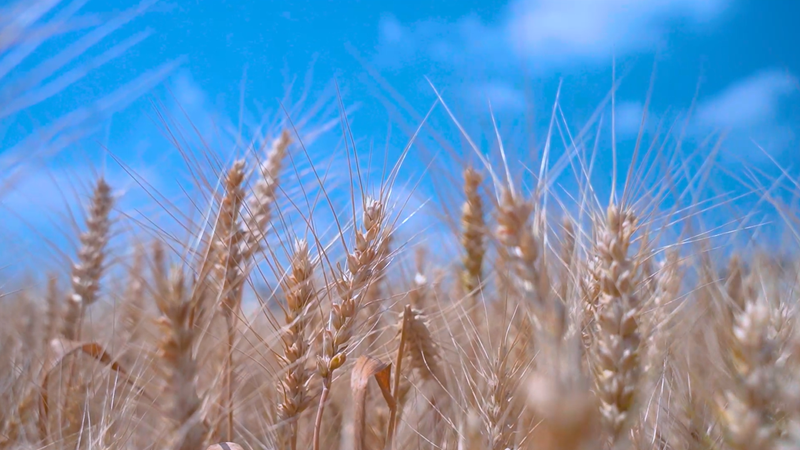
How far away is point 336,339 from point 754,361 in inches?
39.3

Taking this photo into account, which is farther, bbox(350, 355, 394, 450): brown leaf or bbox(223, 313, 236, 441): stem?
bbox(223, 313, 236, 441): stem

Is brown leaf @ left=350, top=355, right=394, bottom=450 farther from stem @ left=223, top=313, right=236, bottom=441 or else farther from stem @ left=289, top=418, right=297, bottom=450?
stem @ left=223, top=313, right=236, bottom=441

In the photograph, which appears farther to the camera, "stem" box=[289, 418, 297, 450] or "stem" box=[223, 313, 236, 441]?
"stem" box=[223, 313, 236, 441]

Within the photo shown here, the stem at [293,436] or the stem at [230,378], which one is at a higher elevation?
the stem at [230,378]

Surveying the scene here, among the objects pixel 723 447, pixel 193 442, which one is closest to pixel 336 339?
pixel 193 442

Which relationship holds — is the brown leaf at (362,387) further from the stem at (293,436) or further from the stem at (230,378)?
the stem at (230,378)

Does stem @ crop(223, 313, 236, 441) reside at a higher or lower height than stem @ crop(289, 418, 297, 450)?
higher

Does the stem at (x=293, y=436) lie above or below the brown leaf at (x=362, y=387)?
below

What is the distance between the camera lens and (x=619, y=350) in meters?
1.30

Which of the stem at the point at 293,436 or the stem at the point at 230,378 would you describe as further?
the stem at the point at 230,378

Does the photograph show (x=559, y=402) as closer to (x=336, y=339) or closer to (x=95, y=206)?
(x=336, y=339)

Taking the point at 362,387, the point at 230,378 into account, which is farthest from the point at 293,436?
the point at 230,378

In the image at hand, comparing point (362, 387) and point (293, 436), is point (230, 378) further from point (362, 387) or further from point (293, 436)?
point (362, 387)

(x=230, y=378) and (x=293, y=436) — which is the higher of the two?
(x=230, y=378)
